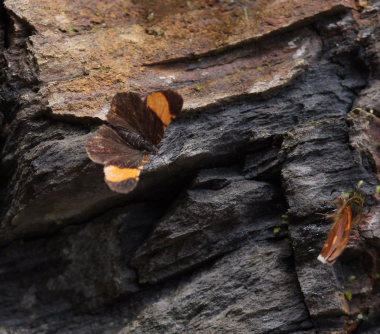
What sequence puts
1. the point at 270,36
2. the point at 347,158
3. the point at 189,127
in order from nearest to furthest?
Result: the point at 347,158 → the point at 189,127 → the point at 270,36

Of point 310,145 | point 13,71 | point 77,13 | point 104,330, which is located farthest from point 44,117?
point 310,145

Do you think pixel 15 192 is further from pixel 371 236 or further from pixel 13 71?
pixel 371 236

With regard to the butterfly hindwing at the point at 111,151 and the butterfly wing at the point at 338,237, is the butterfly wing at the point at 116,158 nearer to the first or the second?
the butterfly hindwing at the point at 111,151

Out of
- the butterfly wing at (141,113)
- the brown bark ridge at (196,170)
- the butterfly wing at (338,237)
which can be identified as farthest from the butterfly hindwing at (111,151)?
the butterfly wing at (338,237)

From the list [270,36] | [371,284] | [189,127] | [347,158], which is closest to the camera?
[371,284]

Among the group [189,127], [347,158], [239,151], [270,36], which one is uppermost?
[270,36]

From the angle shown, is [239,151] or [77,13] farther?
[77,13]

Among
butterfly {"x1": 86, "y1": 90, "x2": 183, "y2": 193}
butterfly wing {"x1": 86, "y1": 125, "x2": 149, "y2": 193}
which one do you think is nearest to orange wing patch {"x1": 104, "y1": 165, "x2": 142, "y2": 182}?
butterfly wing {"x1": 86, "y1": 125, "x2": 149, "y2": 193}
